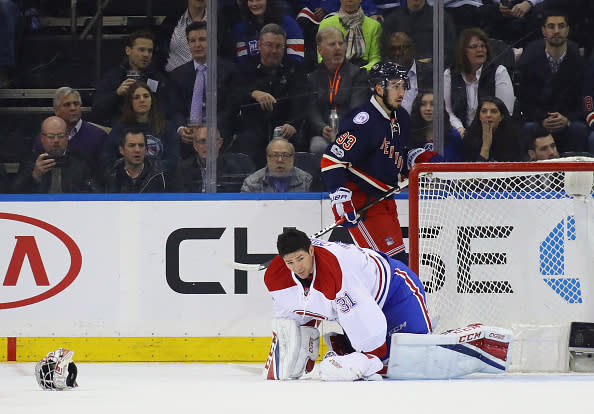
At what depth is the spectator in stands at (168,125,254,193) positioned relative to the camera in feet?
18.4

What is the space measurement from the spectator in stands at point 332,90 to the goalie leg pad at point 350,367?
1769 mm

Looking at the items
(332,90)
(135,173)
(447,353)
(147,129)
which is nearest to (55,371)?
(447,353)

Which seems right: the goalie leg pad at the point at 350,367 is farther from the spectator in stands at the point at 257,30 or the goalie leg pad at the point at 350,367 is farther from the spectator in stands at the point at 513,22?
the spectator in stands at the point at 513,22

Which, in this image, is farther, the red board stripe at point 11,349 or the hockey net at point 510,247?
the red board stripe at point 11,349

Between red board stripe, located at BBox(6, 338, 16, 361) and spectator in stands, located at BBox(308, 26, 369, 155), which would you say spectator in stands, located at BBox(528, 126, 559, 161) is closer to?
spectator in stands, located at BBox(308, 26, 369, 155)

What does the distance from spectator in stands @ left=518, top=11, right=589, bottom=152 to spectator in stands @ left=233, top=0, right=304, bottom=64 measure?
3.67 feet

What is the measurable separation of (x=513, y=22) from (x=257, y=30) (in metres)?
1.27

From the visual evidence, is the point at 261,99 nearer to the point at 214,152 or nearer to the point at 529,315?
the point at 214,152

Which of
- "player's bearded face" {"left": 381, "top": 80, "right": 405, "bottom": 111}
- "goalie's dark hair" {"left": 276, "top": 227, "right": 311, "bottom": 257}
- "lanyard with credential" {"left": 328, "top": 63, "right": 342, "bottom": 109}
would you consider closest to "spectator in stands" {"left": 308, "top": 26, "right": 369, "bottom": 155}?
"lanyard with credential" {"left": 328, "top": 63, "right": 342, "bottom": 109}

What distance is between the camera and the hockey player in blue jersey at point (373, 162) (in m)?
5.23

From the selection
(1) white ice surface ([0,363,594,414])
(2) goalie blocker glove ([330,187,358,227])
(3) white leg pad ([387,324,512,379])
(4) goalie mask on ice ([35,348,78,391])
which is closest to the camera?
(1) white ice surface ([0,363,594,414])

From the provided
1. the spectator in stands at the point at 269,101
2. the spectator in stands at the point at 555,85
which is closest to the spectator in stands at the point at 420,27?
the spectator in stands at the point at 555,85

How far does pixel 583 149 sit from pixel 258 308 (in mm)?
1765

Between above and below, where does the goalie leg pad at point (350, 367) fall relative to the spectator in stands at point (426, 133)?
below
